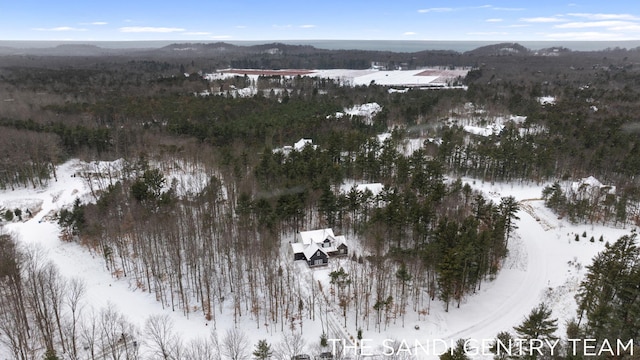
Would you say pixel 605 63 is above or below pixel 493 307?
above

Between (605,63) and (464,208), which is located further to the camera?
(605,63)

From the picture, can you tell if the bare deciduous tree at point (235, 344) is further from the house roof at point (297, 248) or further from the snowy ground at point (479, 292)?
the house roof at point (297, 248)

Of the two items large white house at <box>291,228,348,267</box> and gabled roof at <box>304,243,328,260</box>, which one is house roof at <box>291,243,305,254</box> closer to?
large white house at <box>291,228,348,267</box>

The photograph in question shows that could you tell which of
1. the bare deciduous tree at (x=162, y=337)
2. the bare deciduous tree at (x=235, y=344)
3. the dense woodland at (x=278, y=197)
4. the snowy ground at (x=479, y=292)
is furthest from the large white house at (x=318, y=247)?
the bare deciduous tree at (x=162, y=337)

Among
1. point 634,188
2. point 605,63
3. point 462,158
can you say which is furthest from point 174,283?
point 605,63

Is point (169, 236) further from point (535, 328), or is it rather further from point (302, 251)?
point (535, 328)

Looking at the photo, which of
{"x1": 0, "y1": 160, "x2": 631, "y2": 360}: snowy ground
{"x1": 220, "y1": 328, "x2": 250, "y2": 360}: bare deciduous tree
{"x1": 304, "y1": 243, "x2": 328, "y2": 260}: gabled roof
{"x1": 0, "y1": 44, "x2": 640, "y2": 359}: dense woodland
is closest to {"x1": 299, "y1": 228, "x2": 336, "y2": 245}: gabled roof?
{"x1": 304, "y1": 243, "x2": 328, "y2": 260}: gabled roof

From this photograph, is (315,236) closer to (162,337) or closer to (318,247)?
(318,247)
